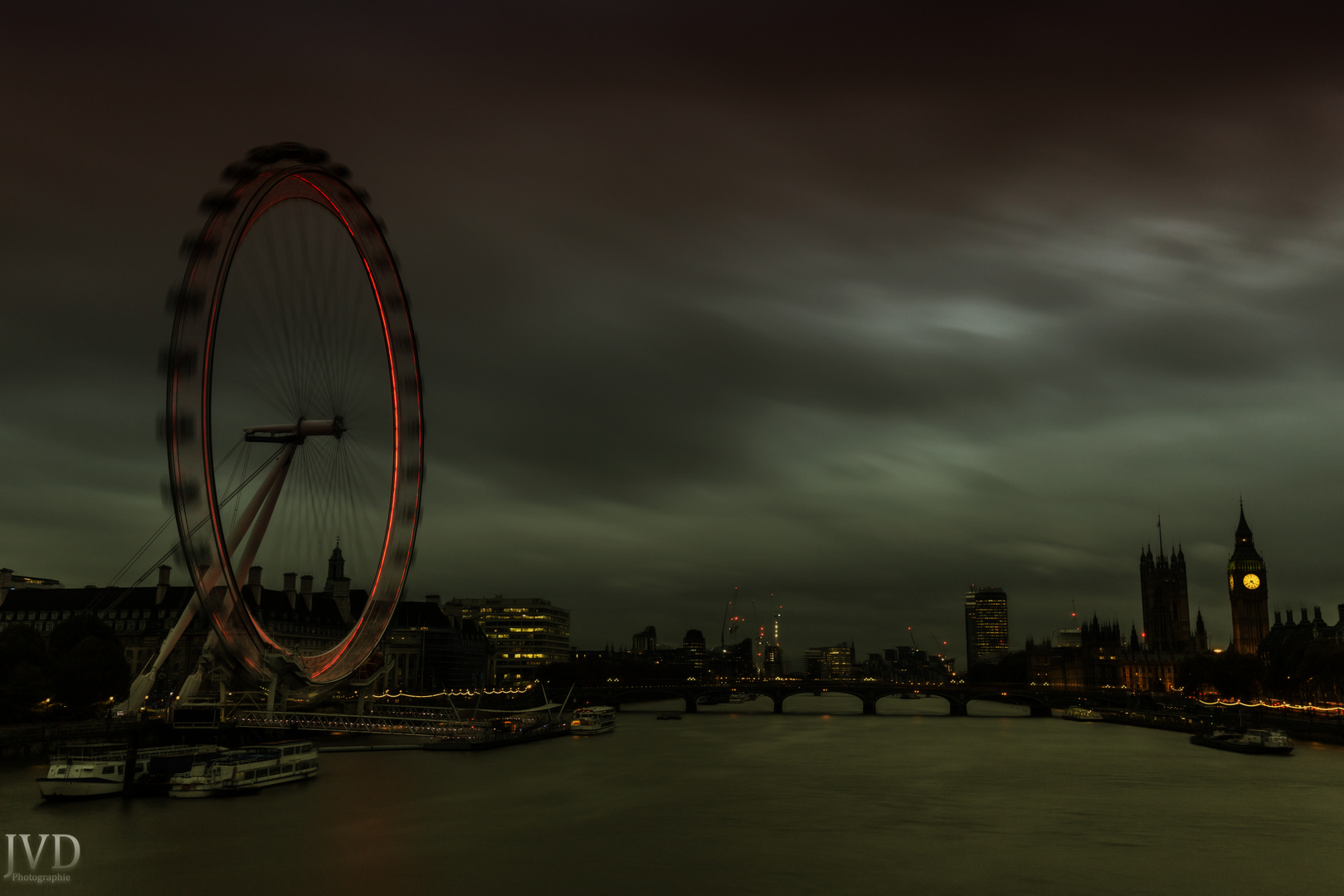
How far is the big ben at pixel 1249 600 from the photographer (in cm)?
18125

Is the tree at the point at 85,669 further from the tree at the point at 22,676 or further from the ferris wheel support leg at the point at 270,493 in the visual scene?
the ferris wheel support leg at the point at 270,493

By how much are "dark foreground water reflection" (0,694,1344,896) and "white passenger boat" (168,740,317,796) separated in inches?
40.6

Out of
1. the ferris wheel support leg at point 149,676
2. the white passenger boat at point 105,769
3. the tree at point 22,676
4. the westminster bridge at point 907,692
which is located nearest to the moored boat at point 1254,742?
the westminster bridge at point 907,692

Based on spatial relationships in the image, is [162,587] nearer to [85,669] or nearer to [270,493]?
[85,669]

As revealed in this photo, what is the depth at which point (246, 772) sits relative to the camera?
47500 millimetres

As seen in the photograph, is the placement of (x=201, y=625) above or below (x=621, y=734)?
above

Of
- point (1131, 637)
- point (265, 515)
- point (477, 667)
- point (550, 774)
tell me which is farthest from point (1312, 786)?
point (1131, 637)

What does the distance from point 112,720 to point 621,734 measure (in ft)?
128

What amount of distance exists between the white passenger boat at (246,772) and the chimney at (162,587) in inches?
2184

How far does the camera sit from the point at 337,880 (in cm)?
3142

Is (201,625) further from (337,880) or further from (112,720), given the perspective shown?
(337,880)

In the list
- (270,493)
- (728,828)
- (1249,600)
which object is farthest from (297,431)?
(1249,600)

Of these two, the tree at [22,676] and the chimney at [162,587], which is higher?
the chimney at [162,587]

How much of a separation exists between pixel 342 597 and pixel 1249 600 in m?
142
